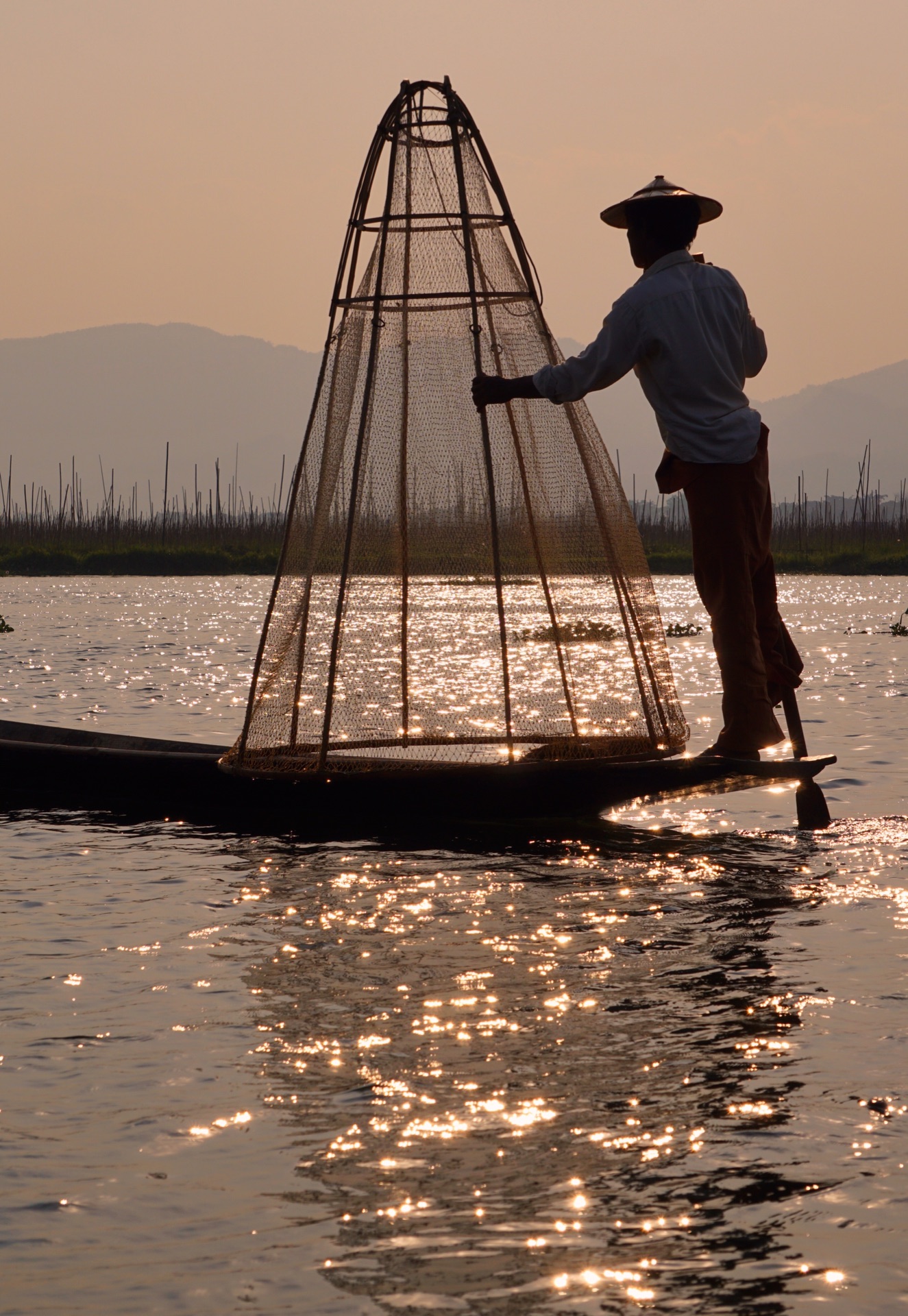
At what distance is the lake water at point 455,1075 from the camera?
8.35 ft

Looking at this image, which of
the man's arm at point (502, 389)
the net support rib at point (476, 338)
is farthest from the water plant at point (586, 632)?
the man's arm at point (502, 389)

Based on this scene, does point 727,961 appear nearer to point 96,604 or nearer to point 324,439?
point 324,439

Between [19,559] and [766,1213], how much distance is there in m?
42.6

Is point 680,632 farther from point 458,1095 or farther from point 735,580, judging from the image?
point 458,1095

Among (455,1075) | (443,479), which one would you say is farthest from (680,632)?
(455,1075)

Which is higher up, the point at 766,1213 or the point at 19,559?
the point at 19,559

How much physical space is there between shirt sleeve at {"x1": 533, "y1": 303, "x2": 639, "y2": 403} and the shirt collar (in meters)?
0.17

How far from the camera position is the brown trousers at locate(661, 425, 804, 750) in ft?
18.1

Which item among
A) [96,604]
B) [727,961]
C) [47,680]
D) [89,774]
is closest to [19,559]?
[96,604]

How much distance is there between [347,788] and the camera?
6.23 m

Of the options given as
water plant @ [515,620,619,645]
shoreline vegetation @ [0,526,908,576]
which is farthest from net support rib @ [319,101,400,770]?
shoreline vegetation @ [0,526,908,576]

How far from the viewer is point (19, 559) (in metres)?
43.5

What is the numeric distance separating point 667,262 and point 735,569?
3.39 ft

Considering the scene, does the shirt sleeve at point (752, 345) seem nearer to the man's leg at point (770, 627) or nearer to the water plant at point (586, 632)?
the man's leg at point (770, 627)
